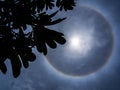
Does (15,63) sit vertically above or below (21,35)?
below

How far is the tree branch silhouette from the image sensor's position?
141 inches

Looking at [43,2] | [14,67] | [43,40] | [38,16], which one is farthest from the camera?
[43,2]

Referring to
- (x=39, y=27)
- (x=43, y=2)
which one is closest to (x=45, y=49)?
(x=39, y=27)

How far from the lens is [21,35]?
12.4 ft

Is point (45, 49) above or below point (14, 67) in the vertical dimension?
above

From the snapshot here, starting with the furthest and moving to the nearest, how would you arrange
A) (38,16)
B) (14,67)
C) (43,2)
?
(43,2) → (38,16) → (14,67)

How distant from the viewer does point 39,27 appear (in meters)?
3.89

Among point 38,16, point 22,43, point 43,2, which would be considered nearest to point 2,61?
point 22,43

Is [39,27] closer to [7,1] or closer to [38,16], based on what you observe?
[38,16]

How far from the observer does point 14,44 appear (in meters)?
3.57

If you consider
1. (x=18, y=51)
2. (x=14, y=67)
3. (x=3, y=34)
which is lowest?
(x=14, y=67)

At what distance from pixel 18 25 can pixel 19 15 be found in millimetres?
272

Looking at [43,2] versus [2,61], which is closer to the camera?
[2,61]

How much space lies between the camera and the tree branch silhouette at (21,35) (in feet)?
11.7
